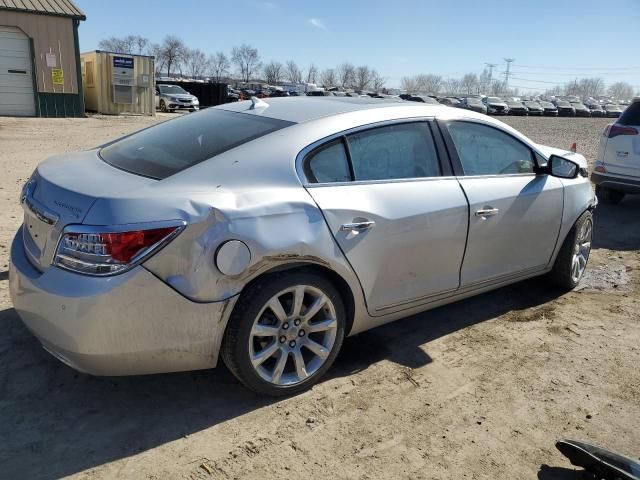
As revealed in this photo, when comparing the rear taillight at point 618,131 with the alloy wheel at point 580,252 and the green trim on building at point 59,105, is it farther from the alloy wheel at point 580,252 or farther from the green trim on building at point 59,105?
the green trim on building at point 59,105

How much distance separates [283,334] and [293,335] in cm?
7

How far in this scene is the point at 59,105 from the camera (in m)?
21.0

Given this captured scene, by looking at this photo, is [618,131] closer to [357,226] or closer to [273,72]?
[357,226]

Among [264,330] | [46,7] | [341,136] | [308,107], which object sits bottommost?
[264,330]

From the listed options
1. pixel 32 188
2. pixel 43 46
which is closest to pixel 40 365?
pixel 32 188

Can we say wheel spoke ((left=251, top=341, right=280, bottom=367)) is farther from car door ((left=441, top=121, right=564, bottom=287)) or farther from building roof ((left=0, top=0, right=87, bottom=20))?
building roof ((left=0, top=0, right=87, bottom=20))

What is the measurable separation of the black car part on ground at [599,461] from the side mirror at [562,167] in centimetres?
228

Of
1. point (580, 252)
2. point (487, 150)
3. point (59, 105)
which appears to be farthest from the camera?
point (59, 105)

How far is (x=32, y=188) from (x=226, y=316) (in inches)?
51.4

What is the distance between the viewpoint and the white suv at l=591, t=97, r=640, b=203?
746 centimetres

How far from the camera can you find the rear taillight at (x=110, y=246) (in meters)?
2.44

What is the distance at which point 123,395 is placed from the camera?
3.01 m

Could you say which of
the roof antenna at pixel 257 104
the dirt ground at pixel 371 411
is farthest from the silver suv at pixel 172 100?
the dirt ground at pixel 371 411

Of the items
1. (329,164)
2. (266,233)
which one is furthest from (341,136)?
(266,233)
